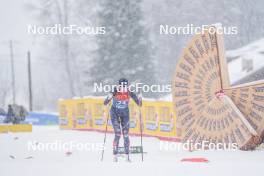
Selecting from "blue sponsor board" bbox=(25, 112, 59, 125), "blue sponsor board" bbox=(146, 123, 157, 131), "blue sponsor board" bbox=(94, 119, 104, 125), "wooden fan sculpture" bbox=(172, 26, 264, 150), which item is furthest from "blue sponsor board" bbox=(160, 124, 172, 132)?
"blue sponsor board" bbox=(25, 112, 59, 125)

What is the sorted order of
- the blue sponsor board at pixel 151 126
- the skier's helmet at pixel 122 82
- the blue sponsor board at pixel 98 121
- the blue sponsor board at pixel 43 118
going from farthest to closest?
the blue sponsor board at pixel 43 118 < the blue sponsor board at pixel 98 121 < the blue sponsor board at pixel 151 126 < the skier's helmet at pixel 122 82

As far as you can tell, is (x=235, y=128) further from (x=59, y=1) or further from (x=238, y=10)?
(x=59, y=1)

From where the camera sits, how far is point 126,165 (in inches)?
377

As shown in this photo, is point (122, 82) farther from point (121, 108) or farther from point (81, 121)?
point (81, 121)

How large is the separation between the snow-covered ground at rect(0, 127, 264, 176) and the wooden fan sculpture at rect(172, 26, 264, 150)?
0.54 meters

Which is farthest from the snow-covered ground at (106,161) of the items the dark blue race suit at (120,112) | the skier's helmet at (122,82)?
the skier's helmet at (122,82)

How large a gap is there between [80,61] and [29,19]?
10431 mm

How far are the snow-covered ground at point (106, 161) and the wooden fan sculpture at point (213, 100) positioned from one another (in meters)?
0.54

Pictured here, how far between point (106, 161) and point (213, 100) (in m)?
3.18

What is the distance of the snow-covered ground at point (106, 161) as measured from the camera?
29.2 feet

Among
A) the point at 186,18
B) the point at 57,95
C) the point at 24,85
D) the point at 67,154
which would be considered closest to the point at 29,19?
the point at 186,18

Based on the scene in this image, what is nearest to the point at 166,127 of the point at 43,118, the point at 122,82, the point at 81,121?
the point at 81,121

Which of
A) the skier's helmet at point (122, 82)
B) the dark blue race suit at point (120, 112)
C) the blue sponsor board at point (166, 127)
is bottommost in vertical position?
the blue sponsor board at point (166, 127)

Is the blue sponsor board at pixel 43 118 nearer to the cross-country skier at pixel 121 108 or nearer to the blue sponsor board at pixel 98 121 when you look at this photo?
the blue sponsor board at pixel 98 121
